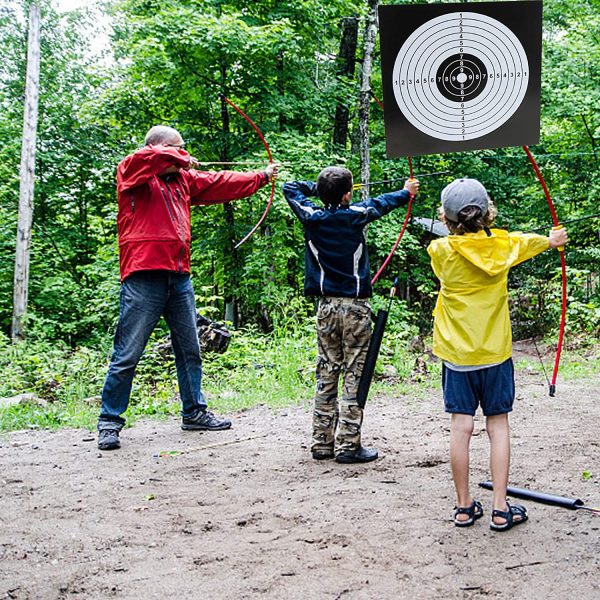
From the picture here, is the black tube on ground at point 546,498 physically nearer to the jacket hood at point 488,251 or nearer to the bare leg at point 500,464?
the bare leg at point 500,464

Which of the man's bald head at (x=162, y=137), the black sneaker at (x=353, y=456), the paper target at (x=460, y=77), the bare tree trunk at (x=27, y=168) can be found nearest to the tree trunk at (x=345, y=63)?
the bare tree trunk at (x=27, y=168)

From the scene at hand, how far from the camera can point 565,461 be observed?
3684 mm

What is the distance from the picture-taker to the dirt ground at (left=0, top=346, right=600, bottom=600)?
2.34 meters

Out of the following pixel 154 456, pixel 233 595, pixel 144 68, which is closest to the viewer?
pixel 233 595

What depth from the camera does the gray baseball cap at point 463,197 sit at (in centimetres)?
283

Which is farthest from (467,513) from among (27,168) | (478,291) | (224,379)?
(27,168)

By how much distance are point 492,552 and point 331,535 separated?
0.64 m

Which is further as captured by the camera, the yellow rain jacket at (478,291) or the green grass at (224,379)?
the green grass at (224,379)

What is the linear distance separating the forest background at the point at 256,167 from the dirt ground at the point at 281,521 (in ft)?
6.61

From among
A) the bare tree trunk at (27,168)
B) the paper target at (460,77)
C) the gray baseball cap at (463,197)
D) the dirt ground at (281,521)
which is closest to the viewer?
the dirt ground at (281,521)

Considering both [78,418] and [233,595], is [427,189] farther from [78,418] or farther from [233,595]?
[233,595]

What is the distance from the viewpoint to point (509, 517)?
273 cm

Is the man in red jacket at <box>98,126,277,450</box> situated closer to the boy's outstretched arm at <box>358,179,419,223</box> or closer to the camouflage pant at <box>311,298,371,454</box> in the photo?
the boy's outstretched arm at <box>358,179,419,223</box>

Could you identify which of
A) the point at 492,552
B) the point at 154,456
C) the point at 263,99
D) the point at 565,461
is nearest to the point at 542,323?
the point at 263,99
